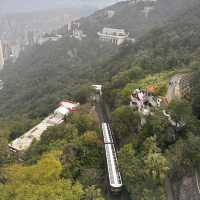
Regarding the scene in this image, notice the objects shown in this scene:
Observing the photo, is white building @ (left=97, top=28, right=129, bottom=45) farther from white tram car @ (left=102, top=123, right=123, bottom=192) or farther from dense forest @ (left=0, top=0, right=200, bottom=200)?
white tram car @ (left=102, top=123, right=123, bottom=192)

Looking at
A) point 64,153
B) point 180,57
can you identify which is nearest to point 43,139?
point 64,153

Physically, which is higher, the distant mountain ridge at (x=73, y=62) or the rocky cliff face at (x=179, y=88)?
the rocky cliff face at (x=179, y=88)

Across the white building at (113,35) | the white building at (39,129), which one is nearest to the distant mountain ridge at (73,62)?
the white building at (113,35)

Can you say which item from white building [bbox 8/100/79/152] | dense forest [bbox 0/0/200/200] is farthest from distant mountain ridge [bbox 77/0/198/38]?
dense forest [bbox 0/0/200/200]

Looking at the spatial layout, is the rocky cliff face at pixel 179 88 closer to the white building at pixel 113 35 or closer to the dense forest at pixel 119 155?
the dense forest at pixel 119 155


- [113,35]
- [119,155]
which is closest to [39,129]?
[119,155]

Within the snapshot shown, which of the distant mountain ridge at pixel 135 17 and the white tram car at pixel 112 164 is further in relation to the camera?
the distant mountain ridge at pixel 135 17

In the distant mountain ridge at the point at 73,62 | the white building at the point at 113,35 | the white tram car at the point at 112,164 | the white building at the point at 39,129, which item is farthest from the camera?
the white building at the point at 113,35

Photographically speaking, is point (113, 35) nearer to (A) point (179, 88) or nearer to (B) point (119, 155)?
(A) point (179, 88)
